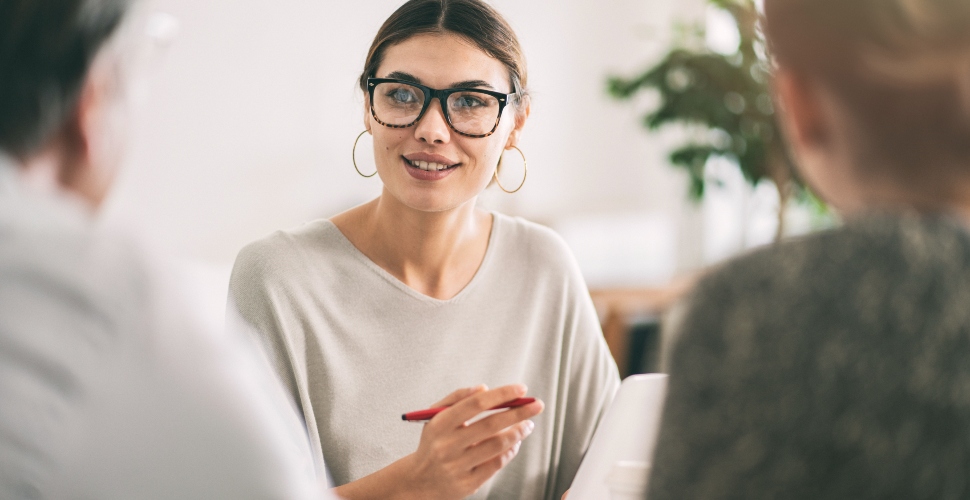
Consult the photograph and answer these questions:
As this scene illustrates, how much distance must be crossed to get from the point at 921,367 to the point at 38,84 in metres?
0.63

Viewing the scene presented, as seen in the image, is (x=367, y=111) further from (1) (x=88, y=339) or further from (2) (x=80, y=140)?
(1) (x=88, y=339)

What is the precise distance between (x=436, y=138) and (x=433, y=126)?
0.07ft

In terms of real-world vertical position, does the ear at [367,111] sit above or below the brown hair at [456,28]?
below

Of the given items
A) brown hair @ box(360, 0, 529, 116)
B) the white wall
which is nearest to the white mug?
brown hair @ box(360, 0, 529, 116)

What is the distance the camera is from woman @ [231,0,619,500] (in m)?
1.43

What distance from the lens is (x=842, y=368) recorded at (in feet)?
1.85

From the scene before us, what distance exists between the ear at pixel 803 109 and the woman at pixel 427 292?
0.82m

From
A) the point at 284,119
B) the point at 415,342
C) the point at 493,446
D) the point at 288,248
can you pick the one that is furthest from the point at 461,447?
the point at 284,119

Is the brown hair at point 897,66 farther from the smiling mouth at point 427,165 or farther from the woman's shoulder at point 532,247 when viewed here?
the woman's shoulder at point 532,247

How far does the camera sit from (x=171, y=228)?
2.90 metres

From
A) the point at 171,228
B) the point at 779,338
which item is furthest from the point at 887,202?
the point at 171,228

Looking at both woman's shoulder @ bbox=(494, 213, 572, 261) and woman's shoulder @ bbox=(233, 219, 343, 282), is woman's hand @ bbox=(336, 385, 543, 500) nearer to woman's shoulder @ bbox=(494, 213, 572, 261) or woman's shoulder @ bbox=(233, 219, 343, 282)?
woman's shoulder @ bbox=(233, 219, 343, 282)

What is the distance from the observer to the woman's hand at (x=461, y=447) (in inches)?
45.2

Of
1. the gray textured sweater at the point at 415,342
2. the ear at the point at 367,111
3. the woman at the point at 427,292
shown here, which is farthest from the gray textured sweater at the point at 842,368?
the ear at the point at 367,111
